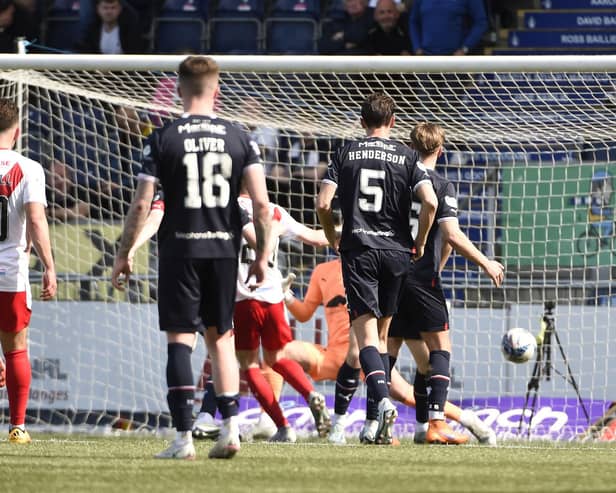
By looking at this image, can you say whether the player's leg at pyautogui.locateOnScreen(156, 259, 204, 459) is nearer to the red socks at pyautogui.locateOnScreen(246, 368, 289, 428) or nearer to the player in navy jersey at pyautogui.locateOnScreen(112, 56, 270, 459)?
the player in navy jersey at pyautogui.locateOnScreen(112, 56, 270, 459)

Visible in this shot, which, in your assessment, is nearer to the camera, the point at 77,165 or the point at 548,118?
the point at 548,118

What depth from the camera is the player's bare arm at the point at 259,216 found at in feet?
19.5

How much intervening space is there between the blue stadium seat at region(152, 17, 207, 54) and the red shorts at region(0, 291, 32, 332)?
328 inches

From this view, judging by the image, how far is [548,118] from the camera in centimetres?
1012

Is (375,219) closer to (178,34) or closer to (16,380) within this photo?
(16,380)

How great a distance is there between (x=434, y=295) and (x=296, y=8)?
7.91m

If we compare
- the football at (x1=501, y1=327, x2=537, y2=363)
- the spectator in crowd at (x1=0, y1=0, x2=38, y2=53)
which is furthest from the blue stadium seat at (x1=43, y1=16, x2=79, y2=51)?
the football at (x1=501, y1=327, x2=537, y2=363)

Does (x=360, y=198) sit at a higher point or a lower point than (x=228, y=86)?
lower

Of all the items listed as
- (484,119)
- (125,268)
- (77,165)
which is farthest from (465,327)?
(125,268)

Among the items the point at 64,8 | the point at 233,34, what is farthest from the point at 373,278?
the point at 64,8

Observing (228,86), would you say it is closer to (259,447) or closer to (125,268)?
(259,447)

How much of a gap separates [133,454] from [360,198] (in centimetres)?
200

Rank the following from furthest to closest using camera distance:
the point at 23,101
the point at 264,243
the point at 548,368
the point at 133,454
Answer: the point at 23,101
the point at 548,368
the point at 133,454
the point at 264,243

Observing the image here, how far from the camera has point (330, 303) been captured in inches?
363
